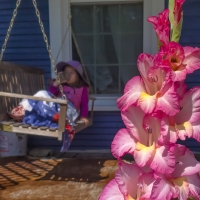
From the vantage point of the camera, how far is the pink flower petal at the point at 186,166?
2.65 feet

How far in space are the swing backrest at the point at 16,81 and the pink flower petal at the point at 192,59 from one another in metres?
2.48

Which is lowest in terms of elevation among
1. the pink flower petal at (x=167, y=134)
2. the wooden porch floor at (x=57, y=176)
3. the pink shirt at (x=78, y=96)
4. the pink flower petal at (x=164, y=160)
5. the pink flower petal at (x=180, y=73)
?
the wooden porch floor at (x=57, y=176)

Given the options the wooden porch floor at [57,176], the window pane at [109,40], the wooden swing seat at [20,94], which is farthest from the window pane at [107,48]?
the wooden porch floor at [57,176]

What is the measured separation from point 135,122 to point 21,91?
9.40 feet

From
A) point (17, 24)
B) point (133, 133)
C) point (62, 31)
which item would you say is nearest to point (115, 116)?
point (62, 31)

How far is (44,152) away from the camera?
4.07 metres

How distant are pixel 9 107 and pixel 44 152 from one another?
0.94 meters

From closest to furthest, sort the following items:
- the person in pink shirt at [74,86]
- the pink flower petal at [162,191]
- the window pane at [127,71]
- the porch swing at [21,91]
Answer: the pink flower petal at [162,191], the porch swing at [21,91], the person in pink shirt at [74,86], the window pane at [127,71]

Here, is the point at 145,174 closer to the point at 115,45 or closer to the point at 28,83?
the point at 28,83

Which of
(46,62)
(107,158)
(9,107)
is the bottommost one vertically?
(107,158)

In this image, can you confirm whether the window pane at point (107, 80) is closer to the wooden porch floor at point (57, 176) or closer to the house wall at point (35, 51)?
the house wall at point (35, 51)

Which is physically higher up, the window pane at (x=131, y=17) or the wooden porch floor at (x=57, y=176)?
the window pane at (x=131, y=17)

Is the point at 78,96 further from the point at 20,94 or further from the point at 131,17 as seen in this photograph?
the point at 131,17

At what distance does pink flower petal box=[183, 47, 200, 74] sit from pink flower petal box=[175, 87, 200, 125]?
53 mm
